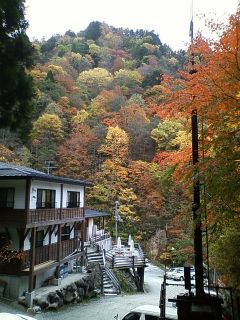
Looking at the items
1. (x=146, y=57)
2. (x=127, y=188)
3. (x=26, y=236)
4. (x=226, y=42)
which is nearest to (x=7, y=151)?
(x=127, y=188)

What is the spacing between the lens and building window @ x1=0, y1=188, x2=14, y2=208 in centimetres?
1984

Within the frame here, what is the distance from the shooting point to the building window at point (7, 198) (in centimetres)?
1984

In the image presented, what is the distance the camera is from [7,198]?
20.0m

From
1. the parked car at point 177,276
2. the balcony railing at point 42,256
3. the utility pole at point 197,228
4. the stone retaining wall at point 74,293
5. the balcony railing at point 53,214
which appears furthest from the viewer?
the parked car at point 177,276

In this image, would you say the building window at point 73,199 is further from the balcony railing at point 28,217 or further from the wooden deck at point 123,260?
the wooden deck at point 123,260

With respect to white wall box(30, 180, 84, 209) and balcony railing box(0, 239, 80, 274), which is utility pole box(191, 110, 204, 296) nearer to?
balcony railing box(0, 239, 80, 274)

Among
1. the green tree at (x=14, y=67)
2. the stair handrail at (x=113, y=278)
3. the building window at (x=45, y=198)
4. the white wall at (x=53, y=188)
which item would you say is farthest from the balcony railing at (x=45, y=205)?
the green tree at (x=14, y=67)

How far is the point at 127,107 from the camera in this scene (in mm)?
49594

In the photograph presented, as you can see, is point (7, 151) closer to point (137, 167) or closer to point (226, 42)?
point (137, 167)

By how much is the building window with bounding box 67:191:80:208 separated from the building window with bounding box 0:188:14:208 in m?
6.24

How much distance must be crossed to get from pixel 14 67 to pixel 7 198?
13271 mm

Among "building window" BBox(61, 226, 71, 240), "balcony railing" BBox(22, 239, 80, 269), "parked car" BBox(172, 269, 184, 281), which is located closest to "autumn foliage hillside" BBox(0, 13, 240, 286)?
"parked car" BBox(172, 269, 184, 281)

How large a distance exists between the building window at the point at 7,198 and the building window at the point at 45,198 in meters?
1.67

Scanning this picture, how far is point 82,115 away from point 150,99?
44.4 feet
